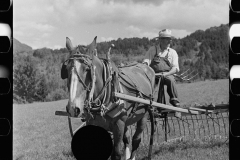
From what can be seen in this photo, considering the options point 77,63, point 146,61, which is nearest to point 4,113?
point 77,63

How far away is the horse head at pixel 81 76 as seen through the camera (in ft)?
8.18

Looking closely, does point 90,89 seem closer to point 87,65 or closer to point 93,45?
point 87,65

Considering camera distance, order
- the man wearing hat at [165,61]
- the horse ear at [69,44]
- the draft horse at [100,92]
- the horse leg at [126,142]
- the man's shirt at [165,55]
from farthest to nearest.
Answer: the man's shirt at [165,55], the man wearing hat at [165,61], the horse leg at [126,142], the horse ear at [69,44], the draft horse at [100,92]

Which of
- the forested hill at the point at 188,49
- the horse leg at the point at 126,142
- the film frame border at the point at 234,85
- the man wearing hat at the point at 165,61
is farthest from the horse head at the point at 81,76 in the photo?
the man wearing hat at the point at 165,61

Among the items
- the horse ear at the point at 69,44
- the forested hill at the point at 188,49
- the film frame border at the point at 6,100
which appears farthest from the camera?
the forested hill at the point at 188,49

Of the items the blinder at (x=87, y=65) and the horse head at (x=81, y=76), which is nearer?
the horse head at (x=81, y=76)

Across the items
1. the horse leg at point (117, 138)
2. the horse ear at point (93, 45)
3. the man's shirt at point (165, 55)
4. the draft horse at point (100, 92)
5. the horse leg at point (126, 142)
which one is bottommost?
the horse leg at point (126, 142)

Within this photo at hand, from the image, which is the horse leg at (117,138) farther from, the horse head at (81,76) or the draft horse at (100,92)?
the horse head at (81,76)

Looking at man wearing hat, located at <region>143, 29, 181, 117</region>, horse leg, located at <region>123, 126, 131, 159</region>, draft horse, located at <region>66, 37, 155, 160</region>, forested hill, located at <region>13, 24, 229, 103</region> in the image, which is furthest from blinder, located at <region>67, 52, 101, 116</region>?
man wearing hat, located at <region>143, 29, 181, 117</region>

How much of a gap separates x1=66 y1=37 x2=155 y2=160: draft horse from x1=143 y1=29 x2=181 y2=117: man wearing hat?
0.59 metres

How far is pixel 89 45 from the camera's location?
108 inches

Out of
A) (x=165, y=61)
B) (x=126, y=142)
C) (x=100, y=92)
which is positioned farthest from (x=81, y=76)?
(x=165, y=61)

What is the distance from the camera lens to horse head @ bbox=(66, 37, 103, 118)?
2.49 meters

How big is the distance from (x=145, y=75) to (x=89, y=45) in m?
2.10
